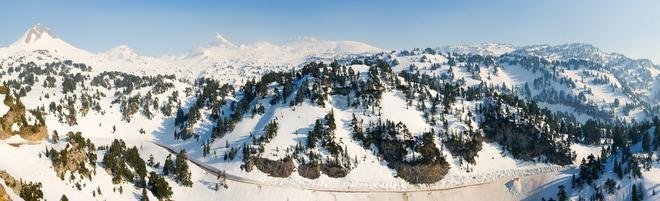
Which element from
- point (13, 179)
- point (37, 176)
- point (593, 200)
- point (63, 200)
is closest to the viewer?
point (13, 179)

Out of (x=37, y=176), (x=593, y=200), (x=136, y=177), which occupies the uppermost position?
(x=37, y=176)

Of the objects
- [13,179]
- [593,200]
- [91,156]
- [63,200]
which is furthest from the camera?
[593,200]

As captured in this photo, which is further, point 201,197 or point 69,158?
point 201,197

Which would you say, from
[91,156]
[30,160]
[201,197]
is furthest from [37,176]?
[201,197]

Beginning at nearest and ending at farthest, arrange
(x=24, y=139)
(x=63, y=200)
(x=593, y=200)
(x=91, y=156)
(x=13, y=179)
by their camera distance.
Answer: (x=13, y=179) → (x=63, y=200) → (x=24, y=139) → (x=91, y=156) → (x=593, y=200)

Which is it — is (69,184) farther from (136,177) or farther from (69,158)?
(136,177)

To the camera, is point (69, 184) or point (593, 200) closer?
point (69, 184)

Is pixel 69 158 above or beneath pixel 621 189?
above

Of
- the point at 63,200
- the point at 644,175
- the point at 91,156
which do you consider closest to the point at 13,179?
the point at 63,200

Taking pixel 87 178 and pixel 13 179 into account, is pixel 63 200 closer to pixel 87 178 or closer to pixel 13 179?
pixel 13 179
